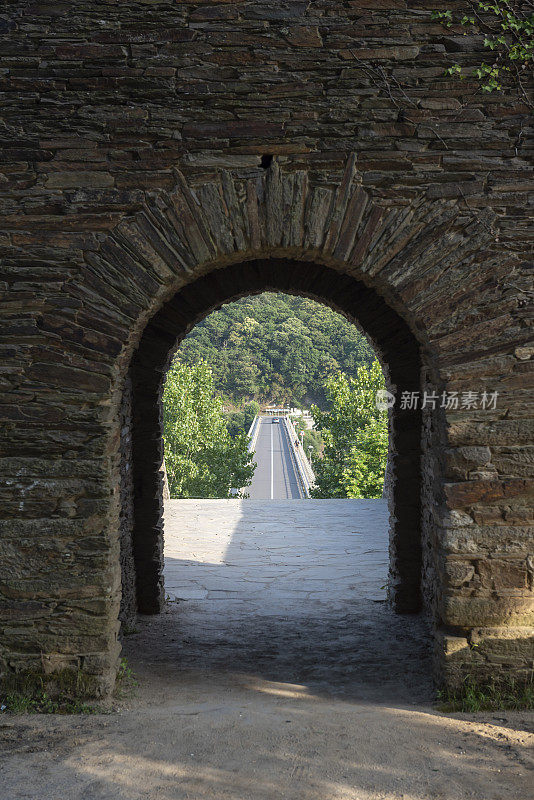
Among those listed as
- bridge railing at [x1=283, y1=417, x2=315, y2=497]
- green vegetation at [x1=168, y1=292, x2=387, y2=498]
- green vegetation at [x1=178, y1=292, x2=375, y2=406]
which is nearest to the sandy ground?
green vegetation at [x1=168, y1=292, x2=387, y2=498]

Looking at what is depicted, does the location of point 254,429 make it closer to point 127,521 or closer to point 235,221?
point 127,521

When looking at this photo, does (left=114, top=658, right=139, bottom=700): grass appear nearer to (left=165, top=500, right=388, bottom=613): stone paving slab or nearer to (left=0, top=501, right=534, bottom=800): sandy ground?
(left=0, top=501, right=534, bottom=800): sandy ground

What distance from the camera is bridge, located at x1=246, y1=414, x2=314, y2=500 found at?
35.2 m

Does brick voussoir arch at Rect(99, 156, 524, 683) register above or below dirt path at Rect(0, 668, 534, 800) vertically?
above

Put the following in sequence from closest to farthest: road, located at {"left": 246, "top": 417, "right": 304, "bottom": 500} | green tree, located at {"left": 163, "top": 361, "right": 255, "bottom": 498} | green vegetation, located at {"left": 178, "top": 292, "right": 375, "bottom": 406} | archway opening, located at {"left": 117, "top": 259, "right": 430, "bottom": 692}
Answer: archway opening, located at {"left": 117, "top": 259, "right": 430, "bottom": 692} < green tree, located at {"left": 163, "top": 361, "right": 255, "bottom": 498} < road, located at {"left": 246, "top": 417, "right": 304, "bottom": 500} < green vegetation, located at {"left": 178, "top": 292, "right": 375, "bottom": 406}

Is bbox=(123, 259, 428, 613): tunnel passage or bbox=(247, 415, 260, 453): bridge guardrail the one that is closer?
bbox=(123, 259, 428, 613): tunnel passage

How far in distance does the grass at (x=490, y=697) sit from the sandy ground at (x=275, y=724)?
7cm

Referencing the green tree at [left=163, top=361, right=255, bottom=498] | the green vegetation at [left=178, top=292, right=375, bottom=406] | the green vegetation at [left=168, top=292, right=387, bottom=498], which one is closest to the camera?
the green vegetation at [left=168, top=292, right=387, bottom=498]

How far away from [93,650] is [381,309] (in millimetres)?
3407

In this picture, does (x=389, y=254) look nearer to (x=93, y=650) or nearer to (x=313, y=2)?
(x=313, y=2)

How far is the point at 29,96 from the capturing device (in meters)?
3.43

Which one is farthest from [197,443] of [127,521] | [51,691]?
[51,691]

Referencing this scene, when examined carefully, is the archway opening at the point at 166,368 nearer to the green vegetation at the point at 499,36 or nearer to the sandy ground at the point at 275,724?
the sandy ground at the point at 275,724

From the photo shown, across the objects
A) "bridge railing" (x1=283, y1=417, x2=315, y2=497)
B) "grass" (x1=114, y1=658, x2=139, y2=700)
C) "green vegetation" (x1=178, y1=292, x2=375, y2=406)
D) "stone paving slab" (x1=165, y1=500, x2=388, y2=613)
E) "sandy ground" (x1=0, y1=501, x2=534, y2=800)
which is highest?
"green vegetation" (x1=178, y1=292, x2=375, y2=406)
